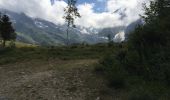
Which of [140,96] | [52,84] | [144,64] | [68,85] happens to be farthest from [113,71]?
[140,96]

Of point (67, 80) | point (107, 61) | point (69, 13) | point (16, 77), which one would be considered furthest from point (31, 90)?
point (69, 13)

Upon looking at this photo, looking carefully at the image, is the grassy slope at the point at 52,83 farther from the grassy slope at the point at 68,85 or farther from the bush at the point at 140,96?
the bush at the point at 140,96

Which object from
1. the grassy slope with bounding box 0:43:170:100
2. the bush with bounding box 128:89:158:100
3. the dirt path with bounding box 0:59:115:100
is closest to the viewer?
the bush with bounding box 128:89:158:100

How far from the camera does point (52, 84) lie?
632 inches

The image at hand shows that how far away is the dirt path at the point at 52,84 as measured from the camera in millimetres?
14414

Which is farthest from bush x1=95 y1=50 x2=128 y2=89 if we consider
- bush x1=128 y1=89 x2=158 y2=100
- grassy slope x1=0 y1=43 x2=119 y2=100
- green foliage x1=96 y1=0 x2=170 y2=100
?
bush x1=128 y1=89 x2=158 y2=100

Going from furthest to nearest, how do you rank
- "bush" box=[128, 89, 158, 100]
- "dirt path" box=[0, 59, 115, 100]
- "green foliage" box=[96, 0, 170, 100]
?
"green foliage" box=[96, 0, 170, 100] < "dirt path" box=[0, 59, 115, 100] < "bush" box=[128, 89, 158, 100]

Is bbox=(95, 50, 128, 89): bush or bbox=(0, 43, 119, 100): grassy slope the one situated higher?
bbox=(95, 50, 128, 89): bush

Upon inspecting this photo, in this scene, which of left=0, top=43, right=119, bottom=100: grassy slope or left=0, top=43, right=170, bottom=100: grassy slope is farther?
left=0, top=43, right=119, bottom=100: grassy slope

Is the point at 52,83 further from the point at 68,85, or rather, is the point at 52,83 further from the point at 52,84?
the point at 68,85

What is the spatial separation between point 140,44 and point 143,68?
2.18 m

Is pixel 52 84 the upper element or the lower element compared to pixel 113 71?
lower

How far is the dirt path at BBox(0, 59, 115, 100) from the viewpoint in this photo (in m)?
14.4

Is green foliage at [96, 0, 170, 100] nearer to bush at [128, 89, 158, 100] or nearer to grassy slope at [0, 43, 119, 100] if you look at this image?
bush at [128, 89, 158, 100]
